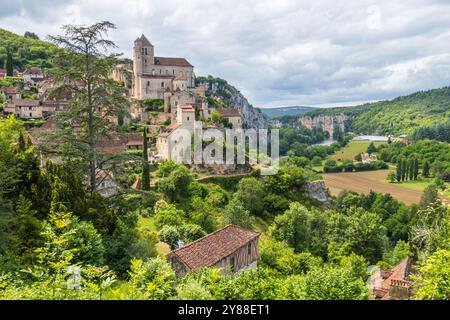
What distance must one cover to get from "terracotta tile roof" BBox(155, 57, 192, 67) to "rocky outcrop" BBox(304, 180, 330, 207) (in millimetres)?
42680

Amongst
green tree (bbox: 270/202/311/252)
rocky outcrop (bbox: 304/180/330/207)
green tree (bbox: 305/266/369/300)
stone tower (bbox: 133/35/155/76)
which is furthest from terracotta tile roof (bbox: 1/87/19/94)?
green tree (bbox: 305/266/369/300)

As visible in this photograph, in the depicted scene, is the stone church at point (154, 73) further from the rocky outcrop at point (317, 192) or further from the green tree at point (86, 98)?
the green tree at point (86, 98)

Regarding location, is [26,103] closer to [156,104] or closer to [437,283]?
[156,104]

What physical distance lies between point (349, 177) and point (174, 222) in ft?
240

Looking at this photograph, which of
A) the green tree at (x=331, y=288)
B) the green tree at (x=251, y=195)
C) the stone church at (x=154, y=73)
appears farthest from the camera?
the stone church at (x=154, y=73)

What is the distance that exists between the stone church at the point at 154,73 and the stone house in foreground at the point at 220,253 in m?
47.0

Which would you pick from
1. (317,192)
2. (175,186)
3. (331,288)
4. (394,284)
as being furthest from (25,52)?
(331,288)

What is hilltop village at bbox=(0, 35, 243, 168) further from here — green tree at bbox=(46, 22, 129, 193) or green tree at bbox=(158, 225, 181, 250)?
green tree at bbox=(46, 22, 129, 193)

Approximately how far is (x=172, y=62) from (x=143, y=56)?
779 centimetres

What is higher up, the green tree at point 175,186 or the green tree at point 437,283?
the green tree at point 437,283

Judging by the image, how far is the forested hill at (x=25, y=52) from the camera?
10094cm

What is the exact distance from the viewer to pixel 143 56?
7562 cm

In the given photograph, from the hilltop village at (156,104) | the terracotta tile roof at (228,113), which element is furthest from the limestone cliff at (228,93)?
the terracotta tile roof at (228,113)

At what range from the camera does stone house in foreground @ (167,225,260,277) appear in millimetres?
20141
